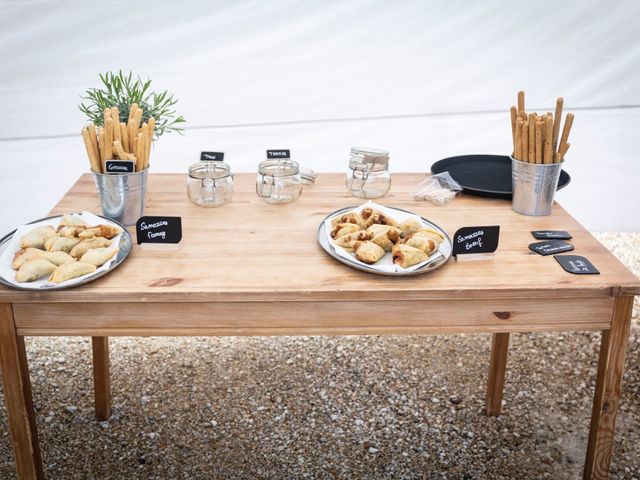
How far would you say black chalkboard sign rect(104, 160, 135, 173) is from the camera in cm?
172

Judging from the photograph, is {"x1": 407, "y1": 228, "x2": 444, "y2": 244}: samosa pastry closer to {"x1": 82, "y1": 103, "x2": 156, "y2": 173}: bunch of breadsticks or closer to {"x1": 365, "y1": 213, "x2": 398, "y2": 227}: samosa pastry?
{"x1": 365, "y1": 213, "x2": 398, "y2": 227}: samosa pastry

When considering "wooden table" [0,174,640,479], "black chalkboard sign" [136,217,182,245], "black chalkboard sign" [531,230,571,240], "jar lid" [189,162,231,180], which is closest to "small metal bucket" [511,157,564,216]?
"black chalkboard sign" [531,230,571,240]

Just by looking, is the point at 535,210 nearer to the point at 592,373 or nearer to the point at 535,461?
the point at 535,461

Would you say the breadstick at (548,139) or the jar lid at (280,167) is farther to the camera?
the jar lid at (280,167)

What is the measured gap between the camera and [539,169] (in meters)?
1.83

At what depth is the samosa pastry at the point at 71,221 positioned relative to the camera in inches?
67.5

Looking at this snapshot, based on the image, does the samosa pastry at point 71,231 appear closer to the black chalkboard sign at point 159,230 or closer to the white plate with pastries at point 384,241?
the black chalkboard sign at point 159,230

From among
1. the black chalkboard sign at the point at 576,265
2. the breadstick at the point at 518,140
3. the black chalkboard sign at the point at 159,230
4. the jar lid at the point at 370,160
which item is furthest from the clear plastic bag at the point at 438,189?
the black chalkboard sign at the point at 159,230

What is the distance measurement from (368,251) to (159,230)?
0.52 m

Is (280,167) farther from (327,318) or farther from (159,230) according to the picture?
(327,318)

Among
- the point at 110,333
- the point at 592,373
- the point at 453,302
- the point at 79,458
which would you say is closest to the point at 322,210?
the point at 453,302

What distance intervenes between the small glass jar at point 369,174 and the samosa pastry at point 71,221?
78cm

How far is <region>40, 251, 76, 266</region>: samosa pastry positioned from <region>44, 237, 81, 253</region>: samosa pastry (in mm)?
52

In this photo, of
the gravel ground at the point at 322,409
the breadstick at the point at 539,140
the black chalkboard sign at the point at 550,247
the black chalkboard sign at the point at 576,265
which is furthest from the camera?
the gravel ground at the point at 322,409
